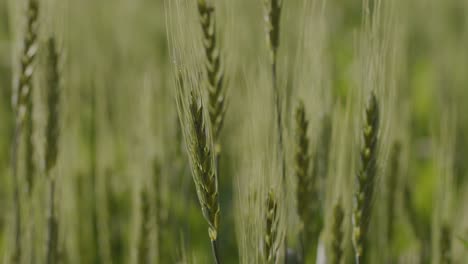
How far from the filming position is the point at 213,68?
79cm

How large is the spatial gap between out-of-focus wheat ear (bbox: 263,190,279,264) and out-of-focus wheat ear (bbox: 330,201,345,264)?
0.17 metres

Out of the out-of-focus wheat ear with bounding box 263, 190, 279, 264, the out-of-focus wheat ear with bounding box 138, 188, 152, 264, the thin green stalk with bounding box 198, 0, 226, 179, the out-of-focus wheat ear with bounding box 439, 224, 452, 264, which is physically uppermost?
the thin green stalk with bounding box 198, 0, 226, 179

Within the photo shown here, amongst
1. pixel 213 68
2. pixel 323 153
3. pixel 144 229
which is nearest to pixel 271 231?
pixel 213 68

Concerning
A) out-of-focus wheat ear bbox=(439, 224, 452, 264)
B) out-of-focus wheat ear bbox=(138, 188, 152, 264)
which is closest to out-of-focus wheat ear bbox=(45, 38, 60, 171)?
out-of-focus wheat ear bbox=(138, 188, 152, 264)

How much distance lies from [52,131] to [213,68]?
0.27 meters

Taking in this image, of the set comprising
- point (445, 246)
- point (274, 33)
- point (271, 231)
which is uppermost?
point (274, 33)

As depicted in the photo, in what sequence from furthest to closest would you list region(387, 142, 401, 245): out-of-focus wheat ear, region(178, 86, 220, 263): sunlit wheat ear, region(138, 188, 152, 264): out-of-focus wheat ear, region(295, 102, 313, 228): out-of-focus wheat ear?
1. region(387, 142, 401, 245): out-of-focus wheat ear
2. region(138, 188, 152, 264): out-of-focus wheat ear
3. region(295, 102, 313, 228): out-of-focus wheat ear
4. region(178, 86, 220, 263): sunlit wheat ear

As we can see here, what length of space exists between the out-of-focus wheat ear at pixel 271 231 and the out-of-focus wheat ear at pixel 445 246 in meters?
0.38

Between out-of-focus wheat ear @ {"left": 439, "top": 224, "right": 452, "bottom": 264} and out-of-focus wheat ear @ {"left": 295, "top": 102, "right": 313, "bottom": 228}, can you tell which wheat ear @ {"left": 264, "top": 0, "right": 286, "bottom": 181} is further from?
out-of-focus wheat ear @ {"left": 439, "top": 224, "right": 452, "bottom": 264}

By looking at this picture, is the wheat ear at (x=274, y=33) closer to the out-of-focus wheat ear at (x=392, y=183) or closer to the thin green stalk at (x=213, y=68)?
the thin green stalk at (x=213, y=68)

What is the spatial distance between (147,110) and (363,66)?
1.38 feet

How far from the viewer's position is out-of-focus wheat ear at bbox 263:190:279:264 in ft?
2.24

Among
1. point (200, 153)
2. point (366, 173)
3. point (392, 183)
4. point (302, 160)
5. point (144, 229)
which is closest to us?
point (200, 153)

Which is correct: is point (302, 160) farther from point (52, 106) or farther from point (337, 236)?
point (52, 106)
